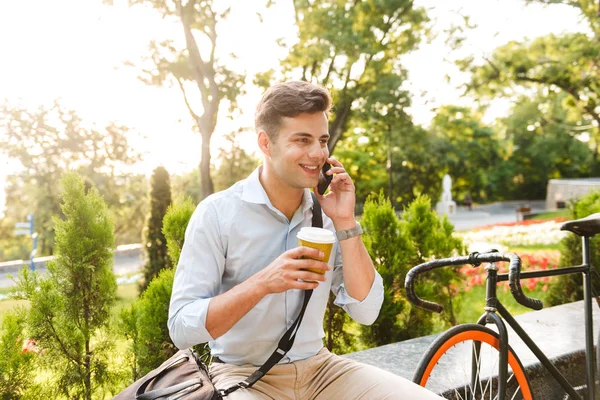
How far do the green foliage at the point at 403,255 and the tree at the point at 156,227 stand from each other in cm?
542

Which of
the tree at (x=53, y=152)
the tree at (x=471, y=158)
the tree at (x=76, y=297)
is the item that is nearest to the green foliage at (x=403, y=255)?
the tree at (x=76, y=297)

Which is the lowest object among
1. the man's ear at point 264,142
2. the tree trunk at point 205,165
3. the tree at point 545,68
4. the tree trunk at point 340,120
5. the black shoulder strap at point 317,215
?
the black shoulder strap at point 317,215

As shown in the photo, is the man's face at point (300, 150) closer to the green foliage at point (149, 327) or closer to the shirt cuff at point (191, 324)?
the shirt cuff at point (191, 324)

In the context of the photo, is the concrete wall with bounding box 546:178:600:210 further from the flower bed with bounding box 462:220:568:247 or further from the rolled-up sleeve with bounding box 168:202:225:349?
the rolled-up sleeve with bounding box 168:202:225:349

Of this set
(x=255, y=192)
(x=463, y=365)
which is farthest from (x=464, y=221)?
(x=255, y=192)

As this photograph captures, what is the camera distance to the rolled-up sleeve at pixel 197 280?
68.1 inches

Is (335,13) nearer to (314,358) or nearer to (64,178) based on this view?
(64,178)

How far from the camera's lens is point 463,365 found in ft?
7.76

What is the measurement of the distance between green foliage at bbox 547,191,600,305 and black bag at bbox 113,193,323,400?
4.93 meters

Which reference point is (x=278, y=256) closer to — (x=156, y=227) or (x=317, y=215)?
(x=317, y=215)

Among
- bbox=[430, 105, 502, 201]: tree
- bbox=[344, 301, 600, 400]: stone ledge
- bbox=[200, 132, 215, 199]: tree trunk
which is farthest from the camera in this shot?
bbox=[430, 105, 502, 201]: tree

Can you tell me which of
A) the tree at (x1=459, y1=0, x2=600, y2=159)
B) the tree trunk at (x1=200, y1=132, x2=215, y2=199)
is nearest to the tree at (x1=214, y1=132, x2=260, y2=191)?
the tree trunk at (x1=200, y1=132, x2=215, y2=199)

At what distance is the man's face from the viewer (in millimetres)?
1969

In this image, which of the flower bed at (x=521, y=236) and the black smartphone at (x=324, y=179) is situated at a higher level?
the black smartphone at (x=324, y=179)
